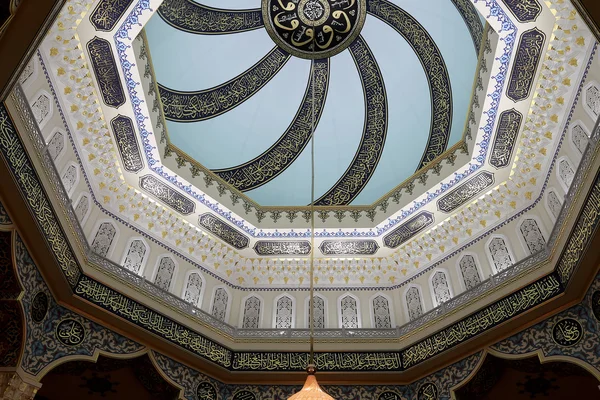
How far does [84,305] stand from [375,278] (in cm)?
314

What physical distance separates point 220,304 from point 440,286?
2406 mm

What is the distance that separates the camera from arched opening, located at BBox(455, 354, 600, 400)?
4.19m

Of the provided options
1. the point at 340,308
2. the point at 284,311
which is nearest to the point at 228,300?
the point at 284,311

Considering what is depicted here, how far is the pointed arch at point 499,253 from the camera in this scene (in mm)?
4660

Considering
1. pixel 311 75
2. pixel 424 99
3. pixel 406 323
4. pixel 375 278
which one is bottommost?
pixel 406 323

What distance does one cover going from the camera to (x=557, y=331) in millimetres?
3938

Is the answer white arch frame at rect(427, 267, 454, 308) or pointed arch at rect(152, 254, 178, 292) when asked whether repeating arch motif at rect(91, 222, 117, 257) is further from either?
white arch frame at rect(427, 267, 454, 308)

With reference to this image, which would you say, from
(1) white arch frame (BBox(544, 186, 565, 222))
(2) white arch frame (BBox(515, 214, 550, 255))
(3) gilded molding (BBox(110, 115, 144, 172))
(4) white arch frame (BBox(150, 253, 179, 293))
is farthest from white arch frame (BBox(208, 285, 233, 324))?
(1) white arch frame (BBox(544, 186, 565, 222))

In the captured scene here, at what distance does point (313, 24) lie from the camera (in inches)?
214

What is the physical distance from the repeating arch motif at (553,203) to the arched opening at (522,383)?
1348 millimetres

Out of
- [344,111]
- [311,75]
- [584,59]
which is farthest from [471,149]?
[311,75]

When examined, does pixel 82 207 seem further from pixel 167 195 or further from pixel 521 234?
pixel 521 234

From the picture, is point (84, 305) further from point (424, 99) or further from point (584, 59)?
point (584, 59)

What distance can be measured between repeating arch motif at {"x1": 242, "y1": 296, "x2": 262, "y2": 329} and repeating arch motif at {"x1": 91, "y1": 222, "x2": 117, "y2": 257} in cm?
166
